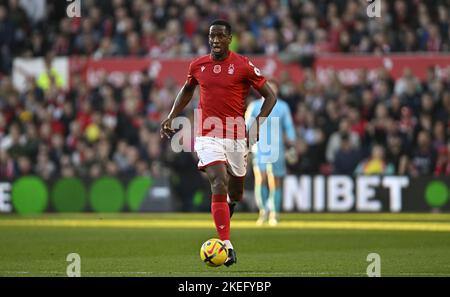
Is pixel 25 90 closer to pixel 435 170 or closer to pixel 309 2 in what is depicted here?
pixel 309 2

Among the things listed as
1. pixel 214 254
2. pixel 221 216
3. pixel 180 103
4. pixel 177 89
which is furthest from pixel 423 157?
pixel 214 254

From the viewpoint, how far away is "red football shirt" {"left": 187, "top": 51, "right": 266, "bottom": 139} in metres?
11.8

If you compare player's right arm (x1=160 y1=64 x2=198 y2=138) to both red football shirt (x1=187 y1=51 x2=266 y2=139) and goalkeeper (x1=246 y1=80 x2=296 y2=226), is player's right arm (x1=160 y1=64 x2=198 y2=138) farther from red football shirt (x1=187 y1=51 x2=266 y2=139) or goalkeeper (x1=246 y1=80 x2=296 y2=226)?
goalkeeper (x1=246 y1=80 x2=296 y2=226)

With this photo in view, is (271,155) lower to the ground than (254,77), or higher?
lower

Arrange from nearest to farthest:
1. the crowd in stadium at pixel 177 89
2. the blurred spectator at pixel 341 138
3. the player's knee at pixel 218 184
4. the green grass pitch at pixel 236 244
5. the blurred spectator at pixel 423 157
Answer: the green grass pitch at pixel 236 244
the player's knee at pixel 218 184
the blurred spectator at pixel 423 157
the blurred spectator at pixel 341 138
the crowd in stadium at pixel 177 89

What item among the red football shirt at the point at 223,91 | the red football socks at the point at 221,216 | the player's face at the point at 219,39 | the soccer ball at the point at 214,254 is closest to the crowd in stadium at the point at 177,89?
the red football shirt at the point at 223,91

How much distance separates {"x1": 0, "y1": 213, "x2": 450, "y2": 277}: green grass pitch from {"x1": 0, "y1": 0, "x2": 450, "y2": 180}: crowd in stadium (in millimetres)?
2356

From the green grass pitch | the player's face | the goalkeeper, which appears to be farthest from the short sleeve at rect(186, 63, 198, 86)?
the goalkeeper

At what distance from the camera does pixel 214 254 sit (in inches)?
429

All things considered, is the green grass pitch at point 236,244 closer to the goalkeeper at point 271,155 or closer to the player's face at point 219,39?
the goalkeeper at point 271,155

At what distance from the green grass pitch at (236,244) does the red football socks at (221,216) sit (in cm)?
36

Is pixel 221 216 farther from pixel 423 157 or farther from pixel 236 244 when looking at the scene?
pixel 423 157

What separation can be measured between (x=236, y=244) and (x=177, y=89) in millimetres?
10689

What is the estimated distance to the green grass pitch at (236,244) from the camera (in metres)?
11.3
